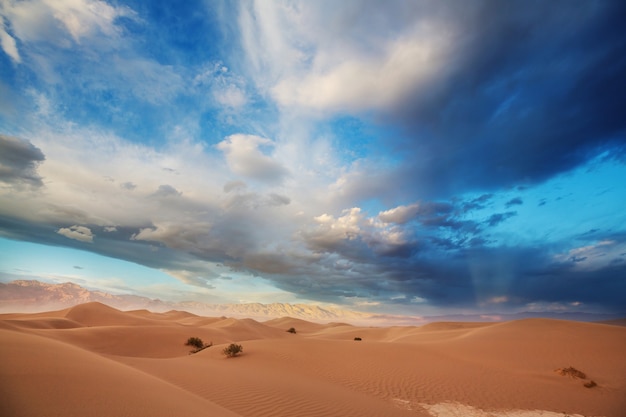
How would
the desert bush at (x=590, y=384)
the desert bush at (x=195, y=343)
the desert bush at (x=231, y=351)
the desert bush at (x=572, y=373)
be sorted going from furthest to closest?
the desert bush at (x=195, y=343) → the desert bush at (x=231, y=351) → the desert bush at (x=572, y=373) → the desert bush at (x=590, y=384)

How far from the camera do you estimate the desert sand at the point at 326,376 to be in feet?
20.9

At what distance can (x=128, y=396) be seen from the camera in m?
6.57

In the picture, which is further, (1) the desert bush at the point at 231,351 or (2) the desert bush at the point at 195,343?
(2) the desert bush at the point at 195,343

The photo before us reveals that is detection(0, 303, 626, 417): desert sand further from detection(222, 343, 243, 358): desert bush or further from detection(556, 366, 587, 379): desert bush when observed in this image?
detection(222, 343, 243, 358): desert bush

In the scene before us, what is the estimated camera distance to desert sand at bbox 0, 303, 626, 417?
6.36m

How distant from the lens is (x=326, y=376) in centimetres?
1558

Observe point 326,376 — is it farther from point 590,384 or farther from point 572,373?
point 572,373

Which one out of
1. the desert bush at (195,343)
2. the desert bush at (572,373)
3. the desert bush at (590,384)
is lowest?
the desert bush at (195,343)

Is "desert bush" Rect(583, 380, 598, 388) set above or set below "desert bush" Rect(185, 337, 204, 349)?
above

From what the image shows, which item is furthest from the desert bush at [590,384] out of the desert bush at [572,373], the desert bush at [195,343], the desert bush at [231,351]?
the desert bush at [195,343]

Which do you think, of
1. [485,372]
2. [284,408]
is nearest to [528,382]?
[485,372]

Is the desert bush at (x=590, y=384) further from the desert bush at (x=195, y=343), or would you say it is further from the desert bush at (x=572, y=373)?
the desert bush at (x=195, y=343)

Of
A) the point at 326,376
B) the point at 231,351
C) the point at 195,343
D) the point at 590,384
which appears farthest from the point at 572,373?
the point at 195,343

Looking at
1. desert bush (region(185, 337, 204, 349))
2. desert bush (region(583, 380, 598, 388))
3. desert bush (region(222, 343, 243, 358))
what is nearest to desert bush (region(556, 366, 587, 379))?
desert bush (region(583, 380, 598, 388))
